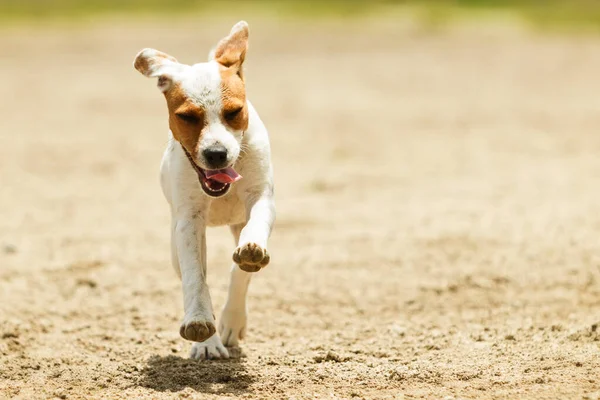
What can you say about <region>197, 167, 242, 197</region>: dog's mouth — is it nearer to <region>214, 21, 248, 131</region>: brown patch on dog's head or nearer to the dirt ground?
<region>214, 21, 248, 131</region>: brown patch on dog's head

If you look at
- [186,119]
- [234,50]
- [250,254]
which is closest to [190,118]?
[186,119]

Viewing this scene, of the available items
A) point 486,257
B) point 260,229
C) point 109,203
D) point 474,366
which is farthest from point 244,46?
point 109,203

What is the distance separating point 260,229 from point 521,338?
2118 mm

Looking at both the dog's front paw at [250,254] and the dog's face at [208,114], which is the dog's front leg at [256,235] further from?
the dog's face at [208,114]

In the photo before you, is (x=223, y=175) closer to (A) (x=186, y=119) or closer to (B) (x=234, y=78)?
(A) (x=186, y=119)

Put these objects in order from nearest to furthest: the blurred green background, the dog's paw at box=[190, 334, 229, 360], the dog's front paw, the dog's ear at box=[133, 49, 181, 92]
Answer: the dog's front paw < the dog's ear at box=[133, 49, 181, 92] < the dog's paw at box=[190, 334, 229, 360] < the blurred green background

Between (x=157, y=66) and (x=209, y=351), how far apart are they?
5.88 ft

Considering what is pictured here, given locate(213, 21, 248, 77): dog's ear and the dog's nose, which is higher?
locate(213, 21, 248, 77): dog's ear

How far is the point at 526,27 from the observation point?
31812 mm

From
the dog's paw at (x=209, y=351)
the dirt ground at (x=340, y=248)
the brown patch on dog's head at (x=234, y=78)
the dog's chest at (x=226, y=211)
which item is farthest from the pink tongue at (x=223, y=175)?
the dog's paw at (x=209, y=351)

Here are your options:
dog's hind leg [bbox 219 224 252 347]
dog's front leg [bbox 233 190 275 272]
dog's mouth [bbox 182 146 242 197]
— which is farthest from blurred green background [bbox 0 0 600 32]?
dog's mouth [bbox 182 146 242 197]

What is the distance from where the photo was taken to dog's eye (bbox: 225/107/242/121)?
549cm

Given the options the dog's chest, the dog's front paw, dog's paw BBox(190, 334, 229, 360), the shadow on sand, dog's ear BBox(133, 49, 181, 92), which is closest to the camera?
the dog's front paw

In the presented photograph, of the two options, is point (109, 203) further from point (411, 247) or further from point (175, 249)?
point (175, 249)
